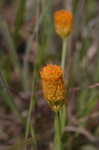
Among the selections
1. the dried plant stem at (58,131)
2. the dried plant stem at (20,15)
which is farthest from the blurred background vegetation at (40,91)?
the dried plant stem at (58,131)

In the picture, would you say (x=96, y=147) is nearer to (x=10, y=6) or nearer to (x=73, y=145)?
(x=73, y=145)

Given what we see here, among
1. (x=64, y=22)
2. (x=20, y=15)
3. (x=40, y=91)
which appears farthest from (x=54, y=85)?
(x=20, y=15)

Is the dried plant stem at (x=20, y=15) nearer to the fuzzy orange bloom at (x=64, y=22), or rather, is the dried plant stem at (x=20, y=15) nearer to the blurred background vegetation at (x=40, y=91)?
the blurred background vegetation at (x=40, y=91)

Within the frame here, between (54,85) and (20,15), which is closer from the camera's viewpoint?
(54,85)

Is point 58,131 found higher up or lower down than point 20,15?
lower down

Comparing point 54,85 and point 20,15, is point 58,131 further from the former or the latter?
point 20,15

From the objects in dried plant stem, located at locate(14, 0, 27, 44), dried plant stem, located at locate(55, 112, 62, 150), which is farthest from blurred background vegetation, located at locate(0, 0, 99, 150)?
dried plant stem, located at locate(55, 112, 62, 150)

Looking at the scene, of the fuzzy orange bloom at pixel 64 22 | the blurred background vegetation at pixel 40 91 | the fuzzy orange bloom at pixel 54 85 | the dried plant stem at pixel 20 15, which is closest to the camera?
the fuzzy orange bloom at pixel 54 85

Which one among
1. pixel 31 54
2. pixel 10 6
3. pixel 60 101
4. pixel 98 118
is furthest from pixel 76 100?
pixel 10 6
